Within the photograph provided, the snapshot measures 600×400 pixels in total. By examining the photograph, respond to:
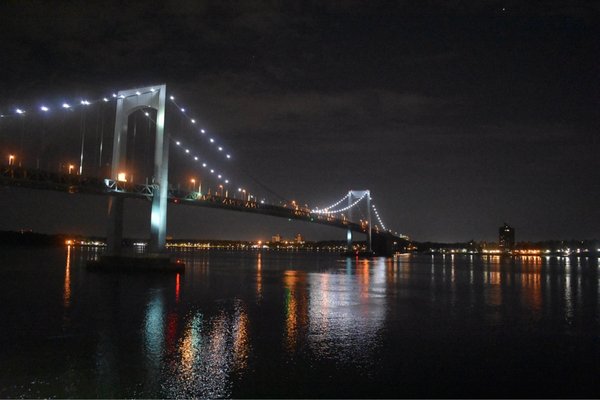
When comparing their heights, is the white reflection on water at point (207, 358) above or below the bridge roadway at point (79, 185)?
below

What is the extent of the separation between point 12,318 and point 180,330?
15.6ft

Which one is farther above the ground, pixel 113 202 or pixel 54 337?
pixel 113 202

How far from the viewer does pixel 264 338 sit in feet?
37.6

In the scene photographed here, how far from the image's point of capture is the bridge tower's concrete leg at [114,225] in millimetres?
34000

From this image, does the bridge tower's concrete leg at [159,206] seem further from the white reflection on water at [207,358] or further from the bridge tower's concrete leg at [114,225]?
the white reflection on water at [207,358]

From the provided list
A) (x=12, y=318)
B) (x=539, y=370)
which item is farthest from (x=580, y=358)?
(x=12, y=318)

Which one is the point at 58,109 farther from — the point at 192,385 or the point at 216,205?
the point at 192,385

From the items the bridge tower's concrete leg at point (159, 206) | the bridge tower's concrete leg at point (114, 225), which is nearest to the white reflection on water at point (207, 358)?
the bridge tower's concrete leg at point (159, 206)

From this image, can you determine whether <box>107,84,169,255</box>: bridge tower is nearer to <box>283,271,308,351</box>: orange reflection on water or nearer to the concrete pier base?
the concrete pier base

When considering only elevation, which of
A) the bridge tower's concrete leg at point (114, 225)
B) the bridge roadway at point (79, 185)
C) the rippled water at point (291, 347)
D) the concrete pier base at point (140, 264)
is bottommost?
the rippled water at point (291, 347)

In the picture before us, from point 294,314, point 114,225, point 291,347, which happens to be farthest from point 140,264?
point 291,347

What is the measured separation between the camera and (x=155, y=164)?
108ft

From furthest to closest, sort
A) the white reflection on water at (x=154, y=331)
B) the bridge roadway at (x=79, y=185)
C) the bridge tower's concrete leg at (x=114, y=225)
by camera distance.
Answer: the bridge tower's concrete leg at (x=114, y=225) → the bridge roadway at (x=79, y=185) → the white reflection on water at (x=154, y=331)

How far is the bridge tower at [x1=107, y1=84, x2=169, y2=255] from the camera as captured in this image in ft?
107
